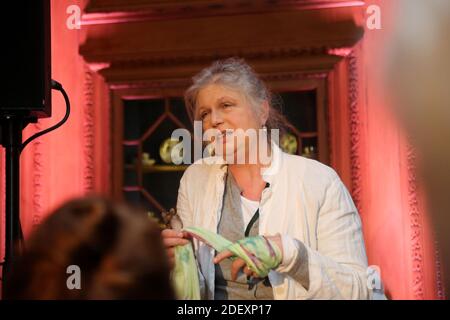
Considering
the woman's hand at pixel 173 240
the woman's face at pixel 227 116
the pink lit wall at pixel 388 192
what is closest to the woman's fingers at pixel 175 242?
the woman's hand at pixel 173 240

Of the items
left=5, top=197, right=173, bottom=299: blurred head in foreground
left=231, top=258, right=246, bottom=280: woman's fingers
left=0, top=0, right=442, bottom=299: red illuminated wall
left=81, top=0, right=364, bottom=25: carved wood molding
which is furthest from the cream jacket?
left=5, top=197, right=173, bottom=299: blurred head in foreground

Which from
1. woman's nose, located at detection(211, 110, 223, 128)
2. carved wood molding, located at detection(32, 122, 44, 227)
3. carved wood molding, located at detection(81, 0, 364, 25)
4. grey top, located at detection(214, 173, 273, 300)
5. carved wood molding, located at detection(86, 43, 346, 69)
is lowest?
grey top, located at detection(214, 173, 273, 300)

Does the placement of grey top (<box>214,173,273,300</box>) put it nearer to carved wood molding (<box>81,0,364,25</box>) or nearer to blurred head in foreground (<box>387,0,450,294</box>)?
blurred head in foreground (<box>387,0,450,294</box>)

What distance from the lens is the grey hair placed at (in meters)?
1.93

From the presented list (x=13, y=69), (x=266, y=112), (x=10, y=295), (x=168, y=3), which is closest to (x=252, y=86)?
(x=266, y=112)

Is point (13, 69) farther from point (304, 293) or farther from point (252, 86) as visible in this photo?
point (304, 293)

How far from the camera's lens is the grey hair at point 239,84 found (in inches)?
76.0

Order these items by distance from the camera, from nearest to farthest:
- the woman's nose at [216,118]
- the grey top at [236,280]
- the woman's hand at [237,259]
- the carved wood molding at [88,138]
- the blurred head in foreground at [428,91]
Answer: the woman's hand at [237,259], the grey top at [236,280], the woman's nose at [216,118], the blurred head in foreground at [428,91], the carved wood molding at [88,138]

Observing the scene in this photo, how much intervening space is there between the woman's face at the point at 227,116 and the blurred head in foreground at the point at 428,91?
503 mm

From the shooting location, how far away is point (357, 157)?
2.05 m

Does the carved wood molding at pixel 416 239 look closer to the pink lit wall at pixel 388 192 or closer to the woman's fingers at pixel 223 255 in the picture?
the pink lit wall at pixel 388 192

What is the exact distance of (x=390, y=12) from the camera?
2.03 m

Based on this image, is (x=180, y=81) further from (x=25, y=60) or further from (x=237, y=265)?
(x=237, y=265)

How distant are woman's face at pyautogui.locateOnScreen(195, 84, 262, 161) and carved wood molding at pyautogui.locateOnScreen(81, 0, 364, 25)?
0.34 metres
